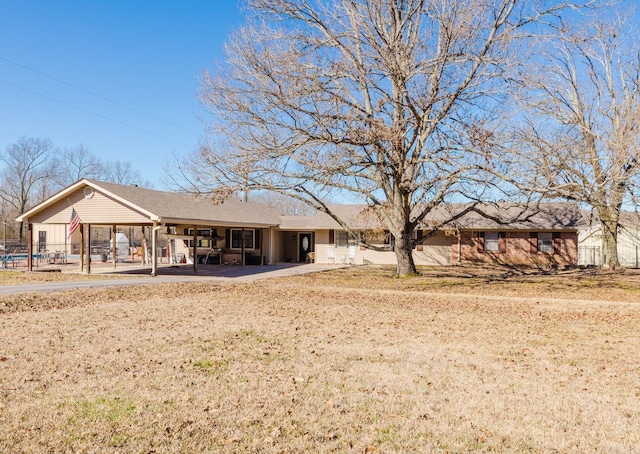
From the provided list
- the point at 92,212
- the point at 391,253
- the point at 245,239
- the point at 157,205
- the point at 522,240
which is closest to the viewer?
the point at 157,205

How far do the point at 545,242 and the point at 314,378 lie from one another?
24788 mm

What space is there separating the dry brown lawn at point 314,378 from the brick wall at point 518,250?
15591mm

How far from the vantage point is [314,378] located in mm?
5855

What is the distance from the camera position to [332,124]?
15734mm

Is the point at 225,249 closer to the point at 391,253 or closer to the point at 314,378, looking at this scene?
the point at 391,253

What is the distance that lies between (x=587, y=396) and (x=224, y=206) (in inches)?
936

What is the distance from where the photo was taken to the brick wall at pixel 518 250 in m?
26.9

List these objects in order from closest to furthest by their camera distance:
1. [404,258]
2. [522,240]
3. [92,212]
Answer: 1. [404,258]
2. [92,212]
3. [522,240]

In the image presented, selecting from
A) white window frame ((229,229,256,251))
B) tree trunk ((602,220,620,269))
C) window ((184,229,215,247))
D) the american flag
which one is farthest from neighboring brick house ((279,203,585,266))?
the american flag

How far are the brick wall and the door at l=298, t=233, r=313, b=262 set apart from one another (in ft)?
29.3

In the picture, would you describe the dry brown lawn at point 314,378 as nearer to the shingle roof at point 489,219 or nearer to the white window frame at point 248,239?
the shingle roof at point 489,219

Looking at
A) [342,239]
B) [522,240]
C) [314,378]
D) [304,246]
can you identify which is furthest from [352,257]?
[314,378]

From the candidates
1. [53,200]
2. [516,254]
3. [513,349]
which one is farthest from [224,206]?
[513,349]

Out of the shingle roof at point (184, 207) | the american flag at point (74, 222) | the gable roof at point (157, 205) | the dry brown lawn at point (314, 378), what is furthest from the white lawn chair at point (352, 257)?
the dry brown lawn at point (314, 378)
